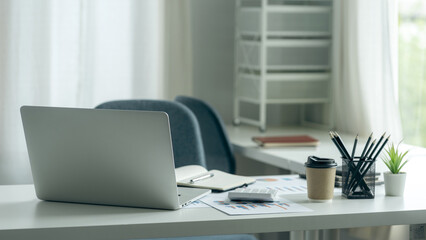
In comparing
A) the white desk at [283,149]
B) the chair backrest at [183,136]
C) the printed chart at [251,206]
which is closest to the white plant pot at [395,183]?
the printed chart at [251,206]

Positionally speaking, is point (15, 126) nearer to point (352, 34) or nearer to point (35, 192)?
point (35, 192)

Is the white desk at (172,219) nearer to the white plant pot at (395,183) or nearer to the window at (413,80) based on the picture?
the white plant pot at (395,183)

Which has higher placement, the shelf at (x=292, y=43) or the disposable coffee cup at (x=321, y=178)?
the shelf at (x=292, y=43)

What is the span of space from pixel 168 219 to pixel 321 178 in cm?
39

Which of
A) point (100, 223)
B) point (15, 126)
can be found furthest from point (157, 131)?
point (15, 126)

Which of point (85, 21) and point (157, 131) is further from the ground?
point (85, 21)

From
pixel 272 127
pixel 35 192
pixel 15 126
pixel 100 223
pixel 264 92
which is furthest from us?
pixel 272 127

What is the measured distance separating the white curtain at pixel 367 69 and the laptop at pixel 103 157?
1.55 m

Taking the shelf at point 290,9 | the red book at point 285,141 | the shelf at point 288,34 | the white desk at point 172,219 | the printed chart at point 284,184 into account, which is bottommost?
the red book at point 285,141

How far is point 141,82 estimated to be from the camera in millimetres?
3166

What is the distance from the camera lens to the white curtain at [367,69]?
2.87 meters

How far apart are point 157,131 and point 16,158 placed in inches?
66.0

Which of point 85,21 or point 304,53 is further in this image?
point 304,53

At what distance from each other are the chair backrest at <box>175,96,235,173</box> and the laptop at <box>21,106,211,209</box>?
1.08m
